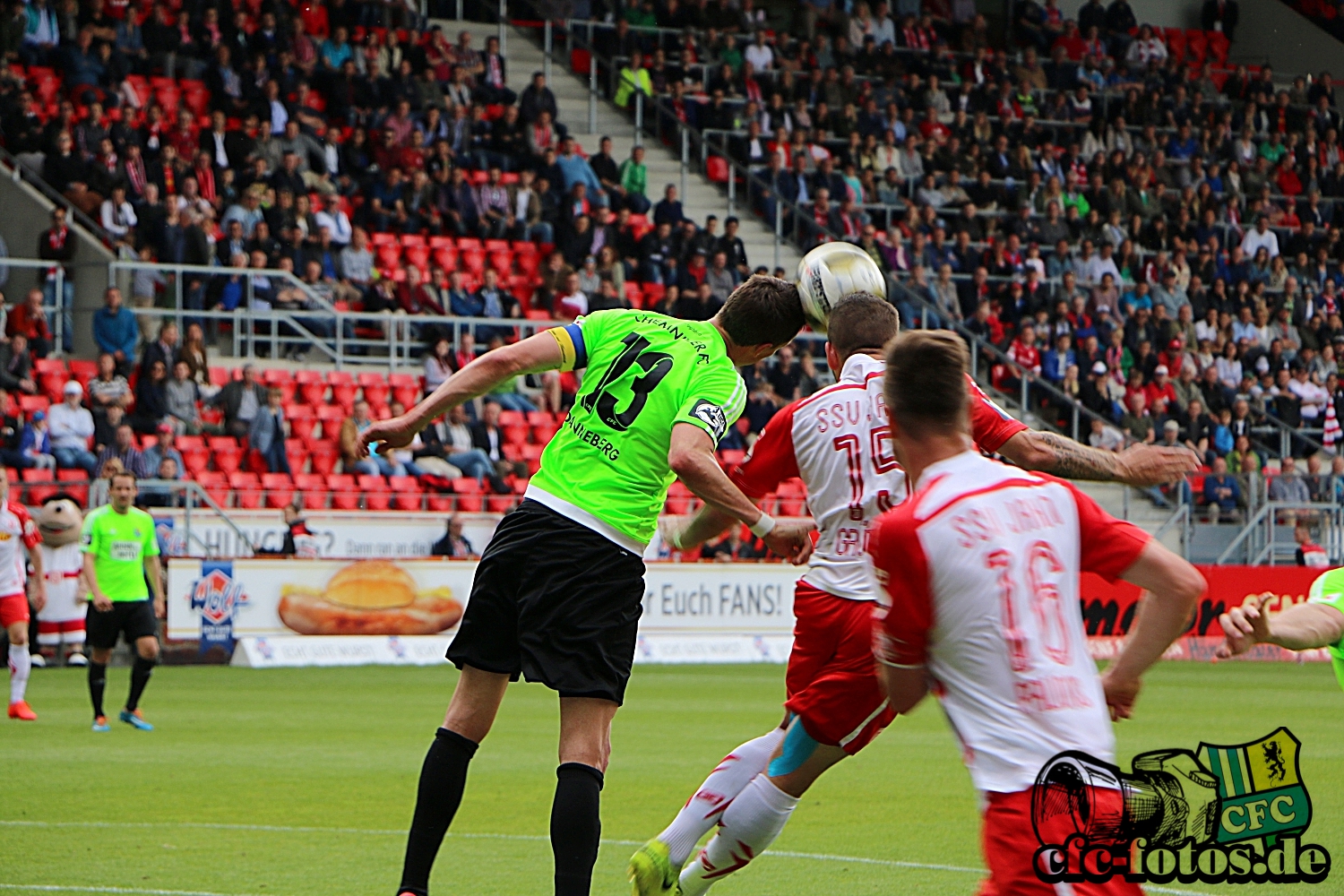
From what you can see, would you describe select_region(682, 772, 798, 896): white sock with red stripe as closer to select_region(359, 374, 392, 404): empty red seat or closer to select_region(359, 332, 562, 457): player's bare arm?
select_region(359, 332, 562, 457): player's bare arm

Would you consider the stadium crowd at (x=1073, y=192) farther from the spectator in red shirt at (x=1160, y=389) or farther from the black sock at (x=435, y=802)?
the black sock at (x=435, y=802)

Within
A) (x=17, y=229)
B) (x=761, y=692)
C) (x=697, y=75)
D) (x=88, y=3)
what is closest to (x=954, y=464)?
(x=761, y=692)

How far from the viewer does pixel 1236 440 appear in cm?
2995

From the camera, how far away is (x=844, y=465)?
5.96 meters

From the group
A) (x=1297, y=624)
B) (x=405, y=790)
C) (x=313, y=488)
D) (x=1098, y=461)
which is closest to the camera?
(x=1297, y=624)

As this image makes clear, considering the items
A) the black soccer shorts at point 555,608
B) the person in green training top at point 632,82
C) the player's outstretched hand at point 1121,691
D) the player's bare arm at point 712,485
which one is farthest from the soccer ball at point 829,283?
the person in green training top at point 632,82

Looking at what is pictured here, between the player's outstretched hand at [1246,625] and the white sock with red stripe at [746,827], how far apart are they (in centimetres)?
212

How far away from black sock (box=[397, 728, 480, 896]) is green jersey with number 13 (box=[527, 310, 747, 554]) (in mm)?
855

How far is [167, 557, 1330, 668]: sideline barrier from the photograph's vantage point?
21.2 metres

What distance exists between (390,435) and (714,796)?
67.6 inches

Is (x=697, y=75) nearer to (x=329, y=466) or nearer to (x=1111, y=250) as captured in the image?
(x=1111, y=250)

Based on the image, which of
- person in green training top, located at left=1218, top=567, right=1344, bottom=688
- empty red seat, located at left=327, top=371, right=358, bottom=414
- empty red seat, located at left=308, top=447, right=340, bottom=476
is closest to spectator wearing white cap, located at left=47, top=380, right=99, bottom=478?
empty red seat, located at left=308, top=447, right=340, bottom=476

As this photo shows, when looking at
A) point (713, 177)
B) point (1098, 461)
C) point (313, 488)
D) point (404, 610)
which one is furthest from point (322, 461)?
point (1098, 461)

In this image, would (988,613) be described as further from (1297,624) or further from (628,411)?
(628,411)
